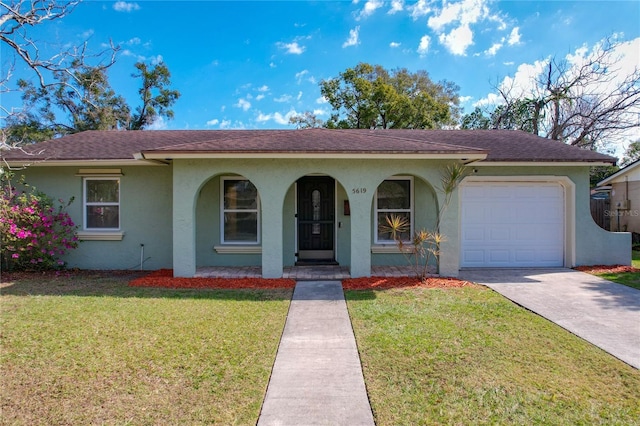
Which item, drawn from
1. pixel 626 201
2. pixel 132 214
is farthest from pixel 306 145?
pixel 626 201

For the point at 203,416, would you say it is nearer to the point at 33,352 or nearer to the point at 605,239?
the point at 33,352

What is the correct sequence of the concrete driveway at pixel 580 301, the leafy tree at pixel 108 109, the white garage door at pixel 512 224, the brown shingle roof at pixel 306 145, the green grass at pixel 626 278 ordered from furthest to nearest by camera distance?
the leafy tree at pixel 108 109 → the white garage door at pixel 512 224 → the green grass at pixel 626 278 → the brown shingle roof at pixel 306 145 → the concrete driveway at pixel 580 301

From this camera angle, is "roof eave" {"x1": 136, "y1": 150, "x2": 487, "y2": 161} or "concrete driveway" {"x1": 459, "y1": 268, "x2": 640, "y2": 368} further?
"roof eave" {"x1": 136, "y1": 150, "x2": 487, "y2": 161}

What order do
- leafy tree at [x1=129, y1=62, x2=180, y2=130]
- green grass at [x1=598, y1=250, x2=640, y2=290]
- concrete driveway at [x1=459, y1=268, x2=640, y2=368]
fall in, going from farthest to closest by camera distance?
1. leafy tree at [x1=129, y1=62, x2=180, y2=130]
2. green grass at [x1=598, y1=250, x2=640, y2=290]
3. concrete driveway at [x1=459, y1=268, x2=640, y2=368]

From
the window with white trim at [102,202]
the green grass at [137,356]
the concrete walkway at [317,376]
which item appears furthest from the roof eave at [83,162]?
the concrete walkway at [317,376]

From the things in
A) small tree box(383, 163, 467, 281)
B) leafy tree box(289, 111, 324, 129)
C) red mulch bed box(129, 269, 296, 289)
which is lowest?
red mulch bed box(129, 269, 296, 289)

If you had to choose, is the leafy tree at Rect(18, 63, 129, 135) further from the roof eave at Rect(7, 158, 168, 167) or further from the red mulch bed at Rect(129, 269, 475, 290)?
the red mulch bed at Rect(129, 269, 475, 290)

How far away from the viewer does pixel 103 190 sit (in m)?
9.89

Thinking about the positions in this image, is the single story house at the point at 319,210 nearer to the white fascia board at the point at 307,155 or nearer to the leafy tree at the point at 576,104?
the white fascia board at the point at 307,155

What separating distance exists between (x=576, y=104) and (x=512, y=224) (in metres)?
20.1

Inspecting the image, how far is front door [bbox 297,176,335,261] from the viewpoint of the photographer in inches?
393

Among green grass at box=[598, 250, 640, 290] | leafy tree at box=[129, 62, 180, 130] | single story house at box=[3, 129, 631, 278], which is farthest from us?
leafy tree at box=[129, 62, 180, 130]

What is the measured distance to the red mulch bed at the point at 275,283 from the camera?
7652 mm

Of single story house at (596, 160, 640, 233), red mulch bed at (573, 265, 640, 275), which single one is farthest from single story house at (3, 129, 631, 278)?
single story house at (596, 160, 640, 233)
